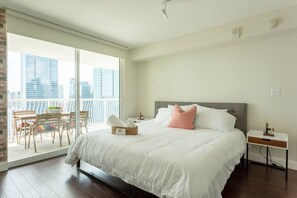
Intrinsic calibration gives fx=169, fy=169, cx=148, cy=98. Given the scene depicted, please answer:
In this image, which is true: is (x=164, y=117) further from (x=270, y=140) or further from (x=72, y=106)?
(x=72, y=106)

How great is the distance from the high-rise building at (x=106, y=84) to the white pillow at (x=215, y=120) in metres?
2.43

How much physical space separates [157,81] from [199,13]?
6.58 ft

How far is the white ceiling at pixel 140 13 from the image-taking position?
7.65 ft

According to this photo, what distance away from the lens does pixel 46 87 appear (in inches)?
159

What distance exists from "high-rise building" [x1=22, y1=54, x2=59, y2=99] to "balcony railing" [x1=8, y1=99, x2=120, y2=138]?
0.21 meters

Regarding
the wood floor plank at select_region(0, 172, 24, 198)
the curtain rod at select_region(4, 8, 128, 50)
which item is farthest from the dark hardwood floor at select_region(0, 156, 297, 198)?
the curtain rod at select_region(4, 8, 128, 50)

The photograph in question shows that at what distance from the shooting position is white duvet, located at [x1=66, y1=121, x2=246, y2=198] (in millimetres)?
1409

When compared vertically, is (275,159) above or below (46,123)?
below

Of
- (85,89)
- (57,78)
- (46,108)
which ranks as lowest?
(46,108)

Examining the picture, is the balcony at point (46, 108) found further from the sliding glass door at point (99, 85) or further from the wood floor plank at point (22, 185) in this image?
the wood floor plank at point (22, 185)

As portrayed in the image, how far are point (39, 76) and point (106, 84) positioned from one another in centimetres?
155

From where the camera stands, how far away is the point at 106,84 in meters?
4.63

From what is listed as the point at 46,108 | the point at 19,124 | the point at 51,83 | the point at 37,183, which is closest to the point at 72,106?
the point at 46,108

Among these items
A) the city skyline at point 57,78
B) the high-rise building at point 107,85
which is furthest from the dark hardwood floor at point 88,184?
the high-rise building at point 107,85
